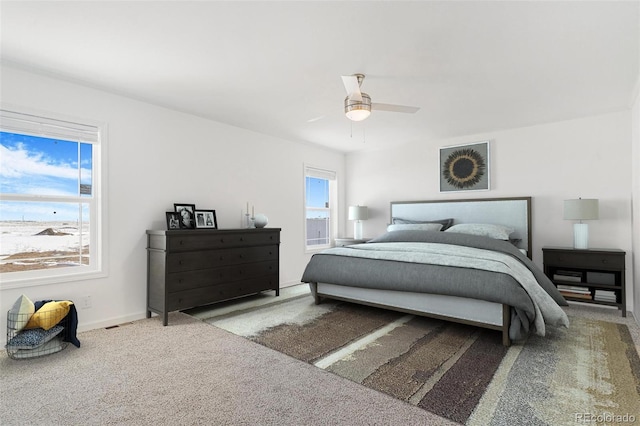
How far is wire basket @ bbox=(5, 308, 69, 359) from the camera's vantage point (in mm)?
2490

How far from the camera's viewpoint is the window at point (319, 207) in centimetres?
568

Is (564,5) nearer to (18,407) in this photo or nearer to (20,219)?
(18,407)

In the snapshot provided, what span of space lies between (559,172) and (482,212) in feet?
3.40

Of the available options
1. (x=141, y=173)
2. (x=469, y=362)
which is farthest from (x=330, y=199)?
(x=469, y=362)

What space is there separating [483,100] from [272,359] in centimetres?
329

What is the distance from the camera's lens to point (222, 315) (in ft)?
11.8

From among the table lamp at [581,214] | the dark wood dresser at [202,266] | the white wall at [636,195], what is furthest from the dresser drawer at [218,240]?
the white wall at [636,195]

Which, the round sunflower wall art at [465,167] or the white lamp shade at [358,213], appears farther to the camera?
the white lamp shade at [358,213]

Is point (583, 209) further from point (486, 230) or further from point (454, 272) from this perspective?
point (454, 272)

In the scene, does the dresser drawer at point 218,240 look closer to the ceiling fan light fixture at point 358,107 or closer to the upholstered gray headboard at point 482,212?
the ceiling fan light fixture at point 358,107

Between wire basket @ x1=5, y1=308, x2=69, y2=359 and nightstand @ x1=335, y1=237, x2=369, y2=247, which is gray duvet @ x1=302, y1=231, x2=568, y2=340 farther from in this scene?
wire basket @ x1=5, y1=308, x2=69, y2=359

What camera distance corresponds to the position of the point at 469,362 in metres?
2.36

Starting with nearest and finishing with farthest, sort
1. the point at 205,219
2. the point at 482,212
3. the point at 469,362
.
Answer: the point at 469,362, the point at 205,219, the point at 482,212

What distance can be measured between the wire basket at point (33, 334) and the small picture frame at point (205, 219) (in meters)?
1.56
